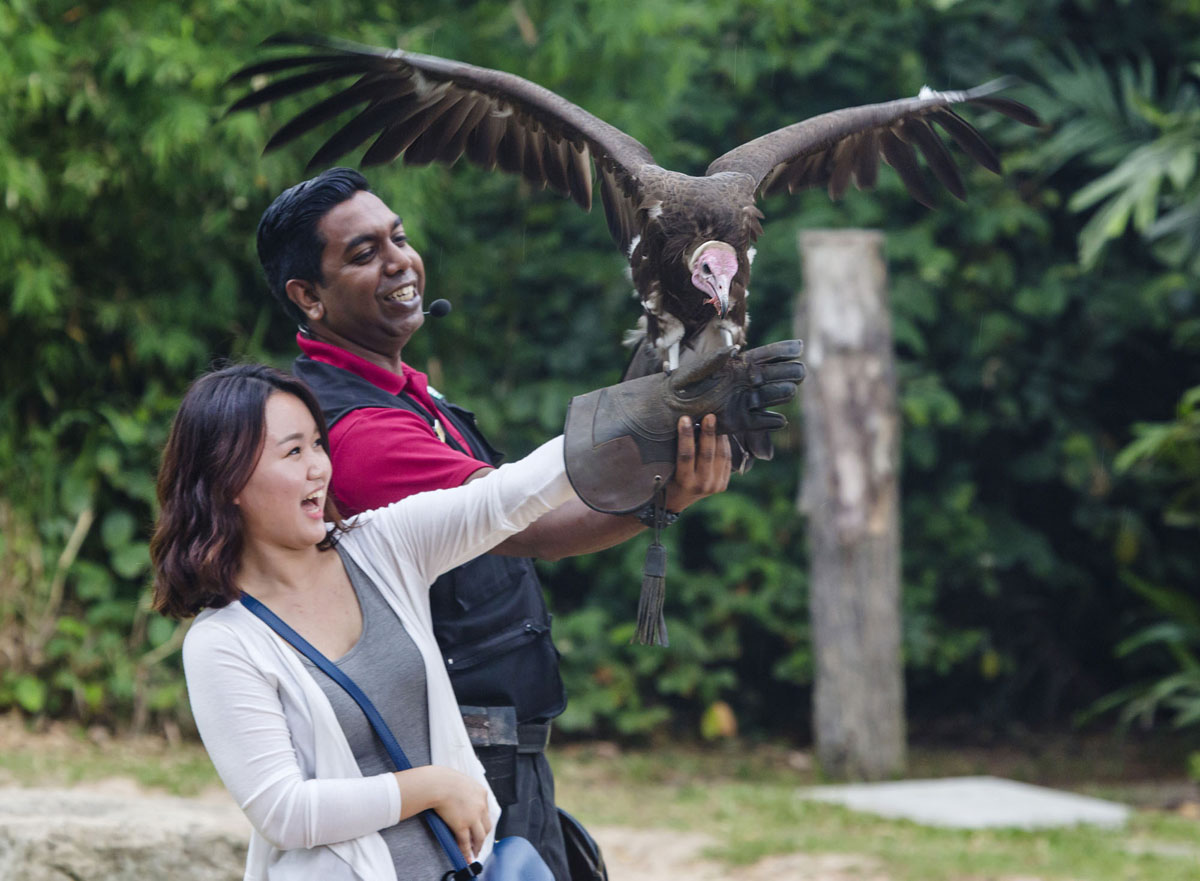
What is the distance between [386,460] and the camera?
6.08ft

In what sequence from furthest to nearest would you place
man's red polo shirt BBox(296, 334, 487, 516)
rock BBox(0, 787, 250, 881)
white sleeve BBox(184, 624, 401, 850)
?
rock BBox(0, 787, 250, 881)
man's red polo shirt BBox(296, 334, 487, 516)
white sleeve BBox(184, 624, 401, 850)

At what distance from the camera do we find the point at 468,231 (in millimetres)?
6641

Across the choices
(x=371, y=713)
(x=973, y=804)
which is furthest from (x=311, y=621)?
(x=973, y=804)

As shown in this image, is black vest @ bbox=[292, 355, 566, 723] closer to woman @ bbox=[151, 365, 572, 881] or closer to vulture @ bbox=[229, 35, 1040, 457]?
woman @ bbox=[151, 365, 572, 881]

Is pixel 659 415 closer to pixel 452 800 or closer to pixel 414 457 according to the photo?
pixel 414 457

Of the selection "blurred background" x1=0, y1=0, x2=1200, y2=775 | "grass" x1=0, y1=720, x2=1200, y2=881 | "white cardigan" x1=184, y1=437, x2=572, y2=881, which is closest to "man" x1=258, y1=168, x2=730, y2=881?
"white cardigan" x1=184, y1=437, x2=572, y2=881

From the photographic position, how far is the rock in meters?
2.72

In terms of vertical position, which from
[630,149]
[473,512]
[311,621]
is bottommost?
[311,621]

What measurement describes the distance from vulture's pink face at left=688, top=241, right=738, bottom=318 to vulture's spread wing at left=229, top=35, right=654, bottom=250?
20 cm

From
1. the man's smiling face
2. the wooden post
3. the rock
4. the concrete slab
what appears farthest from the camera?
the wooden post

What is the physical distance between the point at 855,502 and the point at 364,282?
4.24 metres

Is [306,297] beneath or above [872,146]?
beneath

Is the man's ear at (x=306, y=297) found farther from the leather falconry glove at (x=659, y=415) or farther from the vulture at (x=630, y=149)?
the leather falconry glove at (x=659, y=415)

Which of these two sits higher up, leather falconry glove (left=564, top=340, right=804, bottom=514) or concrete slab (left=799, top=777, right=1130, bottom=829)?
leather falconry glove (left=564, top=340, right=804, bottom=514)
